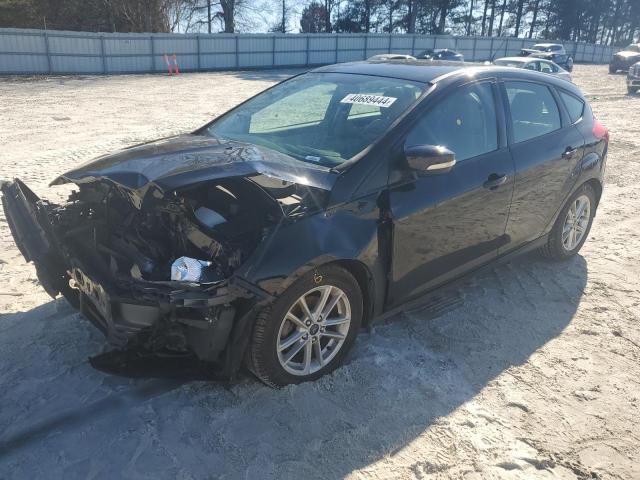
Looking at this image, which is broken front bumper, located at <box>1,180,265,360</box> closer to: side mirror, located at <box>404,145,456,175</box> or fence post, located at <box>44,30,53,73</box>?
side mirror, located at <box>404,145,456,175</box>

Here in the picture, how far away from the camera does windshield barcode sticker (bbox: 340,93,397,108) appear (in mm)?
3646

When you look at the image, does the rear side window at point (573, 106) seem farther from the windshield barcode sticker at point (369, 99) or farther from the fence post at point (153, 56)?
the fence post at point (153, 56)

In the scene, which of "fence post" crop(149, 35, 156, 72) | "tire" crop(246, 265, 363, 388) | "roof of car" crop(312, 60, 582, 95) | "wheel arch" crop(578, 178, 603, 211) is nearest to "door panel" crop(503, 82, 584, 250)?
"roof of car" crop(312, 60, 582, 95)

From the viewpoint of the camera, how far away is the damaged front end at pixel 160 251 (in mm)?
2645

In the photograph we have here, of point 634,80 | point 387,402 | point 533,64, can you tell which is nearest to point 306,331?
point 387,402

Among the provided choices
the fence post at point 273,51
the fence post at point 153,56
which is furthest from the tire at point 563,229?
the fence post at point 273,51

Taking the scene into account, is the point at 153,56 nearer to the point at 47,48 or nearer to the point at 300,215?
the point at 47,48

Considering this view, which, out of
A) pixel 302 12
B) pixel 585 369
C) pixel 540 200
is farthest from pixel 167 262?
pixel 302 12

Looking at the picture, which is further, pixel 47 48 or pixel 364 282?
pixel 47 48

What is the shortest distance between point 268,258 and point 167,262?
60cm

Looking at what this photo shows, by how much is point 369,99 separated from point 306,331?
5.63 feet

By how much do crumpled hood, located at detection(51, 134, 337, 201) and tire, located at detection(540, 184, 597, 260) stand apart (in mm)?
2690

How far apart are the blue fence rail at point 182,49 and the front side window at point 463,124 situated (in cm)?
1398

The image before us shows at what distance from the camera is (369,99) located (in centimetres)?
377
